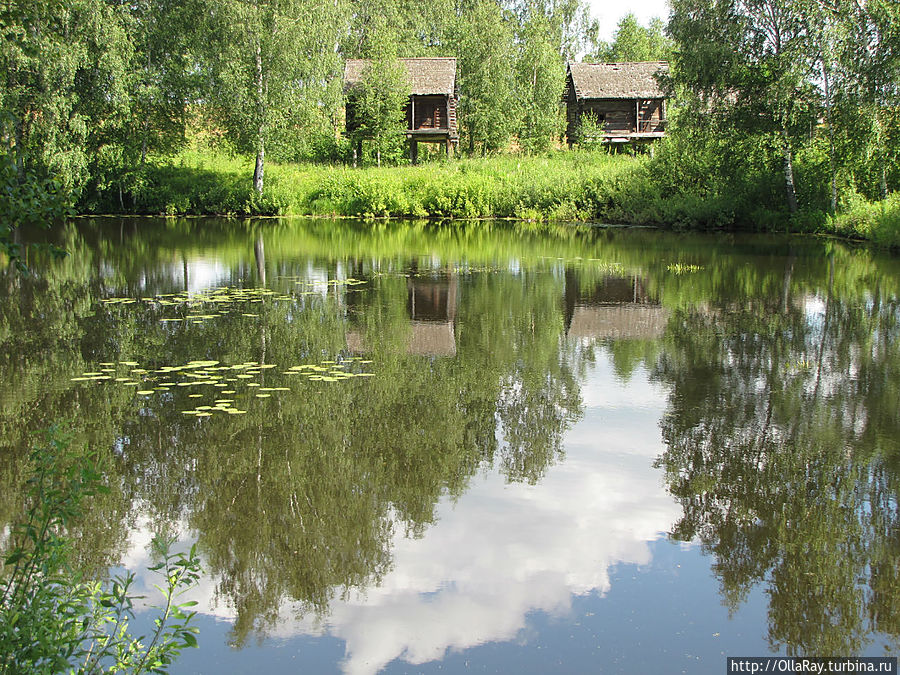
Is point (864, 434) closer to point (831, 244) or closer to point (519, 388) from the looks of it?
point (519, 388)

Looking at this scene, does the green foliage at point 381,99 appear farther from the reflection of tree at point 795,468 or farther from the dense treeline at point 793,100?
the reflection of tree at point 795,468

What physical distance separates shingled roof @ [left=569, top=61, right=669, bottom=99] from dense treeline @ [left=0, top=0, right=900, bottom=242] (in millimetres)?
3384

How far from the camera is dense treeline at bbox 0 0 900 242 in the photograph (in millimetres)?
27312

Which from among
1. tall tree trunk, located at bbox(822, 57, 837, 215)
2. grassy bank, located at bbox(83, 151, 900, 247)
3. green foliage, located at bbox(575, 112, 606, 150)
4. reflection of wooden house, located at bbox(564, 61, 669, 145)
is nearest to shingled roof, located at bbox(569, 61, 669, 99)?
reflection of wooden house, located at bbox(564, 61, 669, 145)

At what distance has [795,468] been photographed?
682 cm

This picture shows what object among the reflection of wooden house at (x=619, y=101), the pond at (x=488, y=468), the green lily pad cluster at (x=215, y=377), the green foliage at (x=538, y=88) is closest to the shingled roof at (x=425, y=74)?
the green foliage at (x=538, y=88)

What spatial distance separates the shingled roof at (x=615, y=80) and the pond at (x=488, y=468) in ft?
125

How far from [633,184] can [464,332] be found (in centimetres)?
2483

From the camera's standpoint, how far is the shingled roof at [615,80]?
167 ft

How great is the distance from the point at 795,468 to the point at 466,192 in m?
33.3

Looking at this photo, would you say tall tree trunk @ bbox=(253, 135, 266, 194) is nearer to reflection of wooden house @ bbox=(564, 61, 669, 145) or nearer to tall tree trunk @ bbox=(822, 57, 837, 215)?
reflection of wooden house @ bbox=(564, 61, 669, 145)

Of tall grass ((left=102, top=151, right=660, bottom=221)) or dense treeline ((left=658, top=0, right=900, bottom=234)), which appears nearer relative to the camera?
dense treeline ((left=658, top=0, right=900, bottom=234))

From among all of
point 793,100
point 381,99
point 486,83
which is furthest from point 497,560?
point 486,83

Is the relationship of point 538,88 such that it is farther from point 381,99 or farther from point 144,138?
point 144,138
